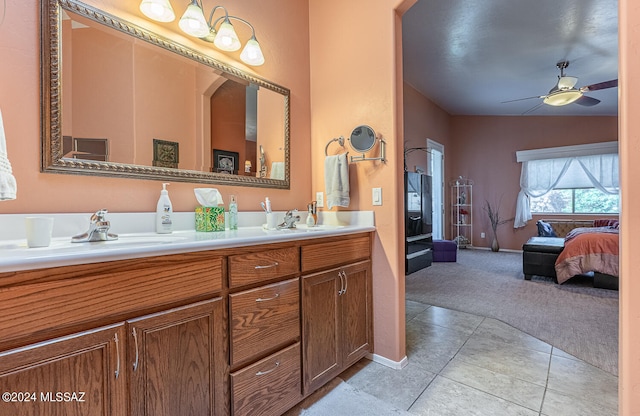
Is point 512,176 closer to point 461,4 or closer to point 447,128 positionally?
point 447,128

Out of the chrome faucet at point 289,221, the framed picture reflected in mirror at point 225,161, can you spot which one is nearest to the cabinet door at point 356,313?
the chrome faucet at point 289,221

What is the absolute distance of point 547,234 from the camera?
4973 millimetres

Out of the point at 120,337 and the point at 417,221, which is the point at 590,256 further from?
the point at 120,337

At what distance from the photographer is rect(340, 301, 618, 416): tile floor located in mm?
1517

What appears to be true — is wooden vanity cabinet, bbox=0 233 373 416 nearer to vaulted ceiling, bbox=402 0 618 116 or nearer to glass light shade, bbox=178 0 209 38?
glass light shade, bbox=178 0 209 38

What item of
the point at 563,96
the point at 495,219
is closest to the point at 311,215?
the point at 563,96

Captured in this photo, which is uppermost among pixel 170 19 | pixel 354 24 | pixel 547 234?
pixel 354 24

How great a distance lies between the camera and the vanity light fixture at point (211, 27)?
1.50m

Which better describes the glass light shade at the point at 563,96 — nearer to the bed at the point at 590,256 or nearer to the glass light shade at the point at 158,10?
the bed at the point at 590,256

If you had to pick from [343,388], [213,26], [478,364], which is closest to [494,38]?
[213,26]

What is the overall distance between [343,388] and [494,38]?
3.97m

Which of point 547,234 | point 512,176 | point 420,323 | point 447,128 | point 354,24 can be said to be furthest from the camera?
point 447,128

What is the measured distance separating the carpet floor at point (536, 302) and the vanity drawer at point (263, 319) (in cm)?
202

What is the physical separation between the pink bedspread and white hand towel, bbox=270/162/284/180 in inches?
144
